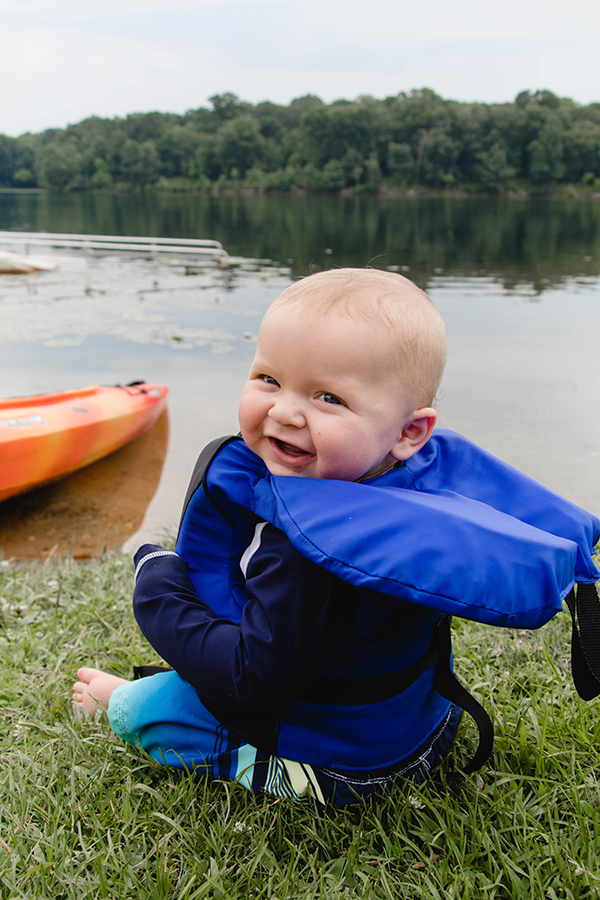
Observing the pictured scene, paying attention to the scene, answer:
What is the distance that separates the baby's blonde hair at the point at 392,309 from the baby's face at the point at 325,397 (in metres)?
0.02

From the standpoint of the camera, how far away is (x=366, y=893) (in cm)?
127

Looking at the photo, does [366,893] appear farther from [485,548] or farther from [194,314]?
[194,314]

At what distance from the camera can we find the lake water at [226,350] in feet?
17.0

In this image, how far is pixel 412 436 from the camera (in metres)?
1.34

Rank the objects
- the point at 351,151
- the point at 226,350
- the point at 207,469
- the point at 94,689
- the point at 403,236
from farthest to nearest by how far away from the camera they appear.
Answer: the point at 351,151 → the point at 403,236 → the point at 226,350 → the point at 94,689 → the point at 207,469

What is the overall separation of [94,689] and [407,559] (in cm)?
118

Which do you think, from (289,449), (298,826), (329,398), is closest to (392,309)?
(329,398)

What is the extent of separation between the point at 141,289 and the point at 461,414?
8272 mm

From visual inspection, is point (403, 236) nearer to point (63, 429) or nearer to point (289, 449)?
point (63, 429)

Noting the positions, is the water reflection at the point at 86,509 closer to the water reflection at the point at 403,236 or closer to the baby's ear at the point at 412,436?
the baby's ear at the point at 412,436

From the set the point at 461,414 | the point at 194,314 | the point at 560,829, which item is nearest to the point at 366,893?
the point at 560,829

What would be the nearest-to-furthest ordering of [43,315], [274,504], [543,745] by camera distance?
[274,504] < [543,745] < [43,315]

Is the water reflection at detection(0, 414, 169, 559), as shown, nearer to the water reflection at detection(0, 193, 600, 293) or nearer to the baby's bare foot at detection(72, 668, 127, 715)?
the baby's bare foot at detection(72, 668, 127, 715)

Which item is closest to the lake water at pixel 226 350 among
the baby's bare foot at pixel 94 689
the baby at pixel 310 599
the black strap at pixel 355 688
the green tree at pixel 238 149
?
the baby's bare foot at pixel 94 689
